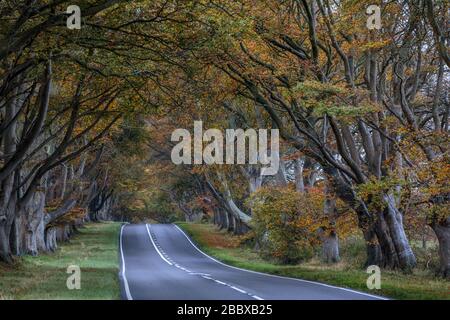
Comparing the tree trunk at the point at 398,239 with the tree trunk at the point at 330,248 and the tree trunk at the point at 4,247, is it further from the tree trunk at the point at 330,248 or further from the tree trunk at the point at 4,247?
the tree trunk at the point at 4,247

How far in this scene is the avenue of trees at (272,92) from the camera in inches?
695

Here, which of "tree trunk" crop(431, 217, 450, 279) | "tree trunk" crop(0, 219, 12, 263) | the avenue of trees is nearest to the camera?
the avenue of trees

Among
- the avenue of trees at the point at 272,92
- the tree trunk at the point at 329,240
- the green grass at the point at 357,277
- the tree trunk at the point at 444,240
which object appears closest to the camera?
the green grass at the point at 357,277

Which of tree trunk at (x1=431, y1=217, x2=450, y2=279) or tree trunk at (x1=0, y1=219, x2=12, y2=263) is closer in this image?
tree trunk at (x1=431, y1=217, x2=450, y2=279)

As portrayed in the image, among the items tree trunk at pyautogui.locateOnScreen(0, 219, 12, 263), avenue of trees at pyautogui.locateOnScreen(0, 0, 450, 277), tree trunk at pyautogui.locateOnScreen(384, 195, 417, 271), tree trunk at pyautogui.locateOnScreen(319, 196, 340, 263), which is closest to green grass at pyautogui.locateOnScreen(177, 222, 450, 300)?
tree trunk at pyautogui.locateOnScreen(384, 195, 417, 271)

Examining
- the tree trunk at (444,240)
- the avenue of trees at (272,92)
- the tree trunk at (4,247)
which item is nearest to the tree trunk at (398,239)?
the avenue of trees at (272,92)

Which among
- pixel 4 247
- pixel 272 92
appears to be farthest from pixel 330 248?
pixel 4 247

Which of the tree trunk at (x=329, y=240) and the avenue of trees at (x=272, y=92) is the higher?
the avenue of trees at (x=272, y=92)

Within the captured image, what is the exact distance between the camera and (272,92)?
25078mm

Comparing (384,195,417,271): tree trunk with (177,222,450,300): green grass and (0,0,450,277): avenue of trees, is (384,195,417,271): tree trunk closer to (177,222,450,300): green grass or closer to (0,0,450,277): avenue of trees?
(0,0,450,277): avenue of trees

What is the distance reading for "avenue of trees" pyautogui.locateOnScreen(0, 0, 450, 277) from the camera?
57.9 ft

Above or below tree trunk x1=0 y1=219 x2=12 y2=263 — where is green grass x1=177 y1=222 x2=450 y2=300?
below
